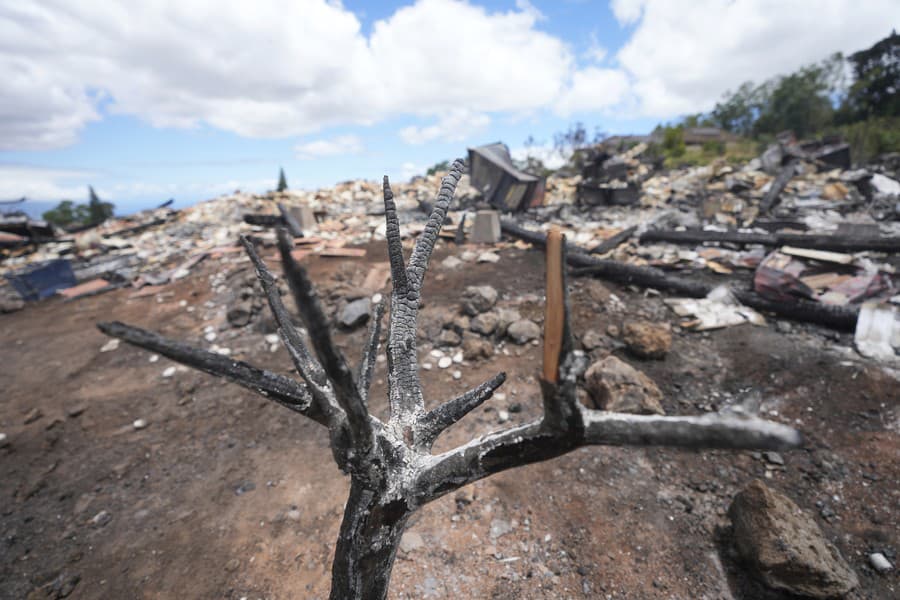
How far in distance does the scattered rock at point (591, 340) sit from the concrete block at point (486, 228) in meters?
4.59

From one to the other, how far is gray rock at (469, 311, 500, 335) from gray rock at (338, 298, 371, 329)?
163 centimetres

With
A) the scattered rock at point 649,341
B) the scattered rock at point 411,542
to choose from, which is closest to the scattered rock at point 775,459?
the scattered rock at point 649,341

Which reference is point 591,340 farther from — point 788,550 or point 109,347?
point 109,347

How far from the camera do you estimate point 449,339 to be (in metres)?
4.97

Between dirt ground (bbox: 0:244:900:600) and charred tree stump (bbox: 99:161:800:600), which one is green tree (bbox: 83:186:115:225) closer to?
dirt ground (bbox: 0:244:900:600)

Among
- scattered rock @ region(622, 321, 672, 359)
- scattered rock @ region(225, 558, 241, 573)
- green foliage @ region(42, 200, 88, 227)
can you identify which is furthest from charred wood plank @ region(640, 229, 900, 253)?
green foliage @ region(42, 200, 88, 227)

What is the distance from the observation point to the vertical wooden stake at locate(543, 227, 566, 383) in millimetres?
801

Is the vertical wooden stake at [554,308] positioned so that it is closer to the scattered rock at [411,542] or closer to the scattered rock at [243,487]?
the scattered rock at [411,542]

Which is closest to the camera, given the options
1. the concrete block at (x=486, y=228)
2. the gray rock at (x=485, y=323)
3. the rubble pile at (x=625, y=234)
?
the gray rock at (x=485, y=323)

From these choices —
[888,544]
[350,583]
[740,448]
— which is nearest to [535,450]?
[740,448]

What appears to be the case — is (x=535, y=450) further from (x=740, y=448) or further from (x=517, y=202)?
(x=517, y=202)

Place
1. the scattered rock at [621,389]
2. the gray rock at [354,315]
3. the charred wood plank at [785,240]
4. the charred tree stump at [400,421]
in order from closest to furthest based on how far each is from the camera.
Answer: the charred tree stump at [400,421] → the scattered rock at [621,389] → the gray rock at [354,315] → the charred wood plank at [785,240]

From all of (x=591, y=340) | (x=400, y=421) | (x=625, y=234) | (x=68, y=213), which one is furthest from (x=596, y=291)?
(x=68, y=213)

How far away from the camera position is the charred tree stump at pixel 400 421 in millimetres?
799
